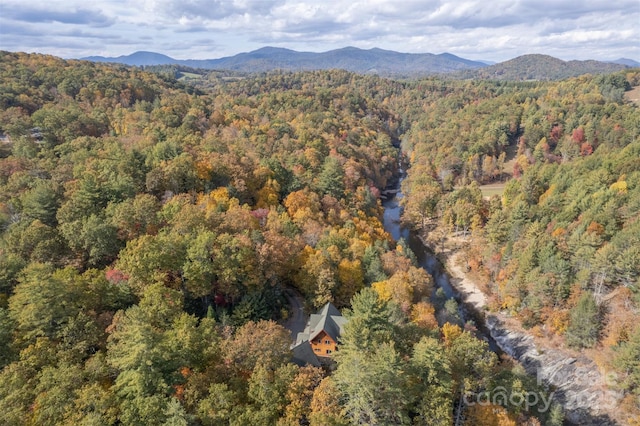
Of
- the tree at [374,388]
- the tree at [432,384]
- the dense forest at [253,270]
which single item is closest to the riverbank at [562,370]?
the dense forest at [253,270]

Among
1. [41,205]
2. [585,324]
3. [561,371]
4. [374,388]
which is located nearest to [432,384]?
[374,388]

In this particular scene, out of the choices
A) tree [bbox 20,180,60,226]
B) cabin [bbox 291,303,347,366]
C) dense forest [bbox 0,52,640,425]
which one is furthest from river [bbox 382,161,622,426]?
tree [bbox 20,180,60,226]

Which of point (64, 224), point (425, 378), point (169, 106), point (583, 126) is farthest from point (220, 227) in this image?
point (583, 126)

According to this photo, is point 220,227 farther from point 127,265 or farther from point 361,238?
point 361,238

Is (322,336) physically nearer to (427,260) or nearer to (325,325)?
(325,325)

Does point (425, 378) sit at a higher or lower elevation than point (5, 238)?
lower

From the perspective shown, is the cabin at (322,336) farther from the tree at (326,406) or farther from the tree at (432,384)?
the tree at (432,384)
